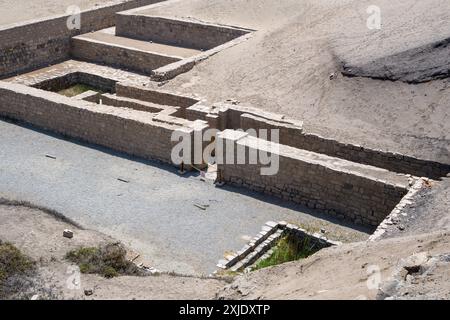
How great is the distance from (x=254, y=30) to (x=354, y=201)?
353 inches

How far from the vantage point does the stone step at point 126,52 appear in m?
18.3

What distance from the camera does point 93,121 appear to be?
543 inches

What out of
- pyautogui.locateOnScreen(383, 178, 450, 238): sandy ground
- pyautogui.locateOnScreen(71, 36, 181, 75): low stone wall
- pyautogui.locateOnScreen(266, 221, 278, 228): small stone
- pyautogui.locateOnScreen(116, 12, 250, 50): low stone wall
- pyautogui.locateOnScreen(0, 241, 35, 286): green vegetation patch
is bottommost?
pyautogui.locateOnScreen(266, 221, 278, 228): small stone

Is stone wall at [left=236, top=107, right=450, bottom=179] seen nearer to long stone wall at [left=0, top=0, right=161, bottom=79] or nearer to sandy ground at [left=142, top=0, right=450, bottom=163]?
sandy ground at [left=142, top=0, right=450, bottom=163]

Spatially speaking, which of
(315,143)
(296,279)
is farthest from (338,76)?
(296,279)

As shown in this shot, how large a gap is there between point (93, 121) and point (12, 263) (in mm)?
6426

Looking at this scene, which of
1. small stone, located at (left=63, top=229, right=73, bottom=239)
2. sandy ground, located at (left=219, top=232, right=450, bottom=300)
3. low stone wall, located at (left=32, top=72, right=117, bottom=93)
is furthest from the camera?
low stone wall, located at (left=32, top=72, right=117, bottom=93)

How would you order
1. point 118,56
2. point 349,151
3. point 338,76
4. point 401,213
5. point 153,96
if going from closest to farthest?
point 401,213
point 349,151
point 338,76
point 153,96
point 118,56

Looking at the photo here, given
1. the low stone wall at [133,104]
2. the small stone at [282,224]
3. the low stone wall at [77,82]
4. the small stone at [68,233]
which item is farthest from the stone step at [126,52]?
the small stone at [68,233]

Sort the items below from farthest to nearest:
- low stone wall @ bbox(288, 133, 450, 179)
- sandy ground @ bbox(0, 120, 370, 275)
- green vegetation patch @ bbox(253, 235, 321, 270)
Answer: low stone wall @ bbox(288, 133, 450, 179) → sandy ground @ bbox(0, 120, 370, 275) → green vegetation patch @ bbox(253, 235, 321, 270)

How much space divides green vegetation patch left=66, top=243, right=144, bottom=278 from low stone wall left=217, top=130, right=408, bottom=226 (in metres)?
3.84

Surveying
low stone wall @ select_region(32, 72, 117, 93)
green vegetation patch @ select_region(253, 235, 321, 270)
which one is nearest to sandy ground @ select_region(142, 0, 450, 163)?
low stone wall @ select_region(32, 72, 117, 93)

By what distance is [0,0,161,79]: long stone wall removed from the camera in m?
18.0

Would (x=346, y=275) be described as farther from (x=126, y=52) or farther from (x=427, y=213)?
(x=126, y=52)
